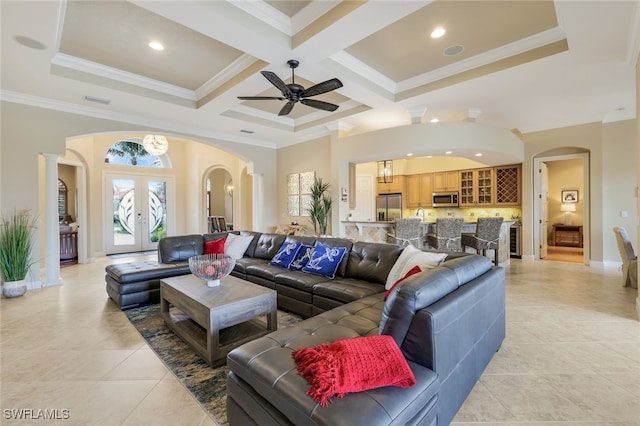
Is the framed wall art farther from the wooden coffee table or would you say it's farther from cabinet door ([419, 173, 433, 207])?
the wooden coffee table

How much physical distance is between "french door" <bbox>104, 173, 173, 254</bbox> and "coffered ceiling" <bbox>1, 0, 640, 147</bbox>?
3.52m

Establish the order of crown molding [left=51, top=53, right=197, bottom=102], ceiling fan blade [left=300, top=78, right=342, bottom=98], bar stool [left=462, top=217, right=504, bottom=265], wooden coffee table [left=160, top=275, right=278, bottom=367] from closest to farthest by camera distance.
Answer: wooden coffee table [left=160, top=275, right=278, bottom=367], ceiling fan blade [left=300, top=78, right=342, bottom=98], crown molding [left=51, top=53, right=197, bottom=102], bar stool [left=462, top=217, right=504, bottom=265]

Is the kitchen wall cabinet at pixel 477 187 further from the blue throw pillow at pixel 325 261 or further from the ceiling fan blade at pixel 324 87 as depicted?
the ceiling fan blade at pixel 324 87

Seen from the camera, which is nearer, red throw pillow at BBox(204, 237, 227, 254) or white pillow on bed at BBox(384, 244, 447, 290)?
white pillow on bed at BBox(384, 244, 447, 290)

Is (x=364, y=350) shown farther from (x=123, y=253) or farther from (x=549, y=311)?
(x=123, y=253)

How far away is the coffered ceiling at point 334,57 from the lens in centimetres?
286

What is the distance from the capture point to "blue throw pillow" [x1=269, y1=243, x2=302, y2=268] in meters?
3.85

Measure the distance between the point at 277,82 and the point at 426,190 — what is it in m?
6.71

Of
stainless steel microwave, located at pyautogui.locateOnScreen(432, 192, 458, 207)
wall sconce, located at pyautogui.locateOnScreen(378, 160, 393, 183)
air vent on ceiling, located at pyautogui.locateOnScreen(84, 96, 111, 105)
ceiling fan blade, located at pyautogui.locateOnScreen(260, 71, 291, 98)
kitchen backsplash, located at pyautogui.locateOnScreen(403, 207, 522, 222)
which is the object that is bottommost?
kitchen backsplash, located at pyautogui.locateOnScreen(403, 207, 522, 222)

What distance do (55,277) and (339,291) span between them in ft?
16.3

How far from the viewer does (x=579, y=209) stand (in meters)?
8.71

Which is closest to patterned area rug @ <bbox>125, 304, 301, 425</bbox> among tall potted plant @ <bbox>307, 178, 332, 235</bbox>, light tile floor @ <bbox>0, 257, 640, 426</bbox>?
light tile floor @ <bbox>0, 257, 640, 426</bbox>

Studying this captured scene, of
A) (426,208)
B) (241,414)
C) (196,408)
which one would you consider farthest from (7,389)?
(426,208)

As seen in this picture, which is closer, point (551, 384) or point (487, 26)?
point (551, 384)
